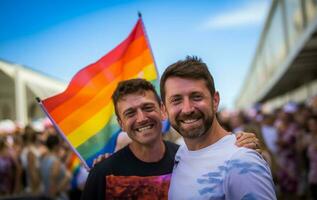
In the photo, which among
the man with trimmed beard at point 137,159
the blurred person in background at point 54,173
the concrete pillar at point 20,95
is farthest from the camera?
the concrete pillar at point 20,95

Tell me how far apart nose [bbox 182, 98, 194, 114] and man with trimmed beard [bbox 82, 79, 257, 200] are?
1.43ft

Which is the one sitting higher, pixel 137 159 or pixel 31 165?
pixel 137 159

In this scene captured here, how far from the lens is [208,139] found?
216cm

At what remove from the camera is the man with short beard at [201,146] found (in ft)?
6.17

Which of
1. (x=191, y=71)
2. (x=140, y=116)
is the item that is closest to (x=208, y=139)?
(x=191, y=71)

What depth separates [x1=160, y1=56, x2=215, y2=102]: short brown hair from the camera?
216cm

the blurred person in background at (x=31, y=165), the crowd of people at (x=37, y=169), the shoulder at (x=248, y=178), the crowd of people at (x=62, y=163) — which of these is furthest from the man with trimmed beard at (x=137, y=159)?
the blurred person in background at (x=31, y=165)

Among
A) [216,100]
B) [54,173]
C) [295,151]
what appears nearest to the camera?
[216,100]

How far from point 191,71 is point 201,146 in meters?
0.37

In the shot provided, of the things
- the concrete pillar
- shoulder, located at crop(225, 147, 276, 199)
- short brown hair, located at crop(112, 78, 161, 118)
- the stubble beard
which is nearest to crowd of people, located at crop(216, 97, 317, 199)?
short brown hair, located at crop(112, 78, 161, 118)

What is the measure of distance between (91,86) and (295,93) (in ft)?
92.1

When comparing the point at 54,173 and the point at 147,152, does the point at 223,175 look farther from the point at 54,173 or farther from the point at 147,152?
the point at 54,173

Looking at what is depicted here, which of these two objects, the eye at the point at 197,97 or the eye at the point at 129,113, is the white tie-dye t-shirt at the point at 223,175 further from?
the eye at the point at 129,113

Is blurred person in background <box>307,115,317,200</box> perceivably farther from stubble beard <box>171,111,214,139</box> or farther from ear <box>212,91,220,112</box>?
stubble beard <box>171,111,214,139</box>
